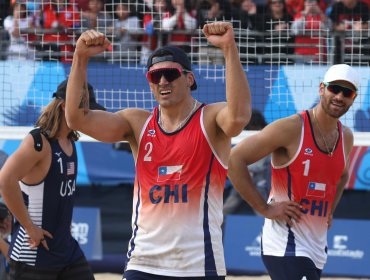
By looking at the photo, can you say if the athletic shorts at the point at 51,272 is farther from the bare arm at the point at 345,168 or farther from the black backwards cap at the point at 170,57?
the black backwards cap at the point at 170,57

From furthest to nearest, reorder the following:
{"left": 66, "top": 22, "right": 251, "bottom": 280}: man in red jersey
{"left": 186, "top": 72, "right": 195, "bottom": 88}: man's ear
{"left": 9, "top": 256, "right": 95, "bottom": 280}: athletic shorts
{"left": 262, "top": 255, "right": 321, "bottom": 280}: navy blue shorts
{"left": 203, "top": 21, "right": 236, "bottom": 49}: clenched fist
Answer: {"left": 9, "top": 256, "right": 95, "bottom": 280}: athletic shorts
{"left": 262, "top": 255, "right": 321, "bottom": 280}: navy blue shorts
{"left": 186, "top": 72, "right": 195, "bottom": 88}: man's ear
{"left": 66, "top": 22, "right": 251, "bottom": 280}: man in red jersey
{"left": 203, "top": 21, "right": 236, "bottom": 49}: clenched fist

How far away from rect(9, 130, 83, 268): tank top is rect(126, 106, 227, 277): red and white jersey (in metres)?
1.32

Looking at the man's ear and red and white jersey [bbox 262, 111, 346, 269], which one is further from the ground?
the man's ear

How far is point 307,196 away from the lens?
5637mm

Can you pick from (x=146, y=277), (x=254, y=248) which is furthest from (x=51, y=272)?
(x=254, y=248)

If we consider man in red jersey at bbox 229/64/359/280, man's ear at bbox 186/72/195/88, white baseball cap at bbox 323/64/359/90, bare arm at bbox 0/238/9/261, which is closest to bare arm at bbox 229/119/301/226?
man in red jersey at bbox 229/64/359/280

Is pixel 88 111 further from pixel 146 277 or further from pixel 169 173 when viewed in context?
pixel 146 277

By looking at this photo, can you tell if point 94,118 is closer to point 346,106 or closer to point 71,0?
point 346,106

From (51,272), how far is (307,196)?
172 centimetres

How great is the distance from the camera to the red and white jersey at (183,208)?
4.65 m

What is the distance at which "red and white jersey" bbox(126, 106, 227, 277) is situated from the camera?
465 centimetres

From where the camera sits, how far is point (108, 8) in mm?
10430

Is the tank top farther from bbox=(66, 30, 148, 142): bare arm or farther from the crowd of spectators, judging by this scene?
the crowd of spectators

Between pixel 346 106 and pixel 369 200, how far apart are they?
17.2ft
